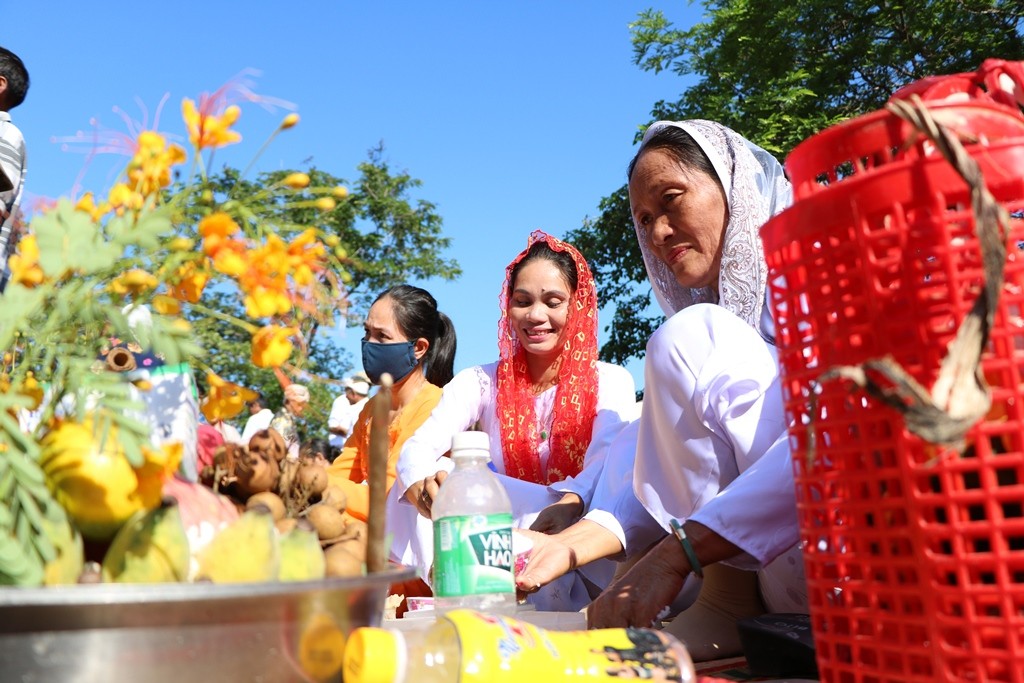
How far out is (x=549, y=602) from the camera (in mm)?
2670

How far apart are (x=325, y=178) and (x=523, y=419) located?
18.7 m

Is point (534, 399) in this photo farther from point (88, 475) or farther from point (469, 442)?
point (88, 475)

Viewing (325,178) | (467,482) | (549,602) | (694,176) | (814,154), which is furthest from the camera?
(325,178)

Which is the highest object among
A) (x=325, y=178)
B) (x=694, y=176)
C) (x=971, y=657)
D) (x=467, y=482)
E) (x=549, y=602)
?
(x=325, y=178)

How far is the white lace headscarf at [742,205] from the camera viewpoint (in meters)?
2.33

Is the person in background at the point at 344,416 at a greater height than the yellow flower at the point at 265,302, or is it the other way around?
the person in background at the point at 344,416

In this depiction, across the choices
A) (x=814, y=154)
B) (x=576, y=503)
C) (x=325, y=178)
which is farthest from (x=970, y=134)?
(x=325, y=178)

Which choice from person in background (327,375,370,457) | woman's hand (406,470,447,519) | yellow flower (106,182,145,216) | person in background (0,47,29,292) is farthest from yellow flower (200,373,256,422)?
person in background (327,375,370,457)

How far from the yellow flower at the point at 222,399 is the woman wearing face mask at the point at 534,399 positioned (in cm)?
206

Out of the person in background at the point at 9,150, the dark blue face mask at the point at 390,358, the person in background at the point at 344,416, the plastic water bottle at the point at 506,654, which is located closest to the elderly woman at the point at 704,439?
the plastic water bottle at the point at 506,654

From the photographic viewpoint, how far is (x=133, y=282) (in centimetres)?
90

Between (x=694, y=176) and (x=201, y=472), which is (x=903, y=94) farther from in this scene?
(x=694, y=176)

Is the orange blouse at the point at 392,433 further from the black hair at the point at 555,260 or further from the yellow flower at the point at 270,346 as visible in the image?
the yellow flower at the point at 270,346

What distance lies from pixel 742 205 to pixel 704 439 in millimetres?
837
